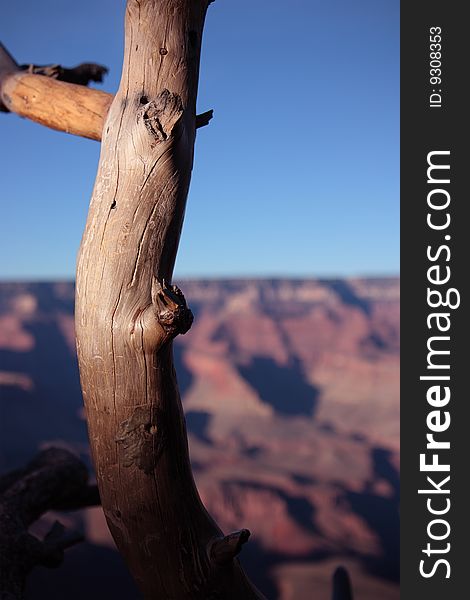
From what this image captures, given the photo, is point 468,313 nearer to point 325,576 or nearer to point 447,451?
point 447,451

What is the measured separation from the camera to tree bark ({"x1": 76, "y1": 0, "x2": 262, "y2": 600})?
35.4 inches

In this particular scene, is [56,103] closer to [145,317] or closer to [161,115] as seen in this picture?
[161,115]

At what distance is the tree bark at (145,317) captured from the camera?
0.90 m

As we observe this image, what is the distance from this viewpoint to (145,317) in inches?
34.0

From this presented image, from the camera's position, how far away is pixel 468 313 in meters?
1.51

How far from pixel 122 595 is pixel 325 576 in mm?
3431

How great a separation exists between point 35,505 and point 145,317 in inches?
41.8

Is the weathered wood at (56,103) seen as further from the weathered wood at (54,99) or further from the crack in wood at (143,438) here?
the crack in wood at (143,438)

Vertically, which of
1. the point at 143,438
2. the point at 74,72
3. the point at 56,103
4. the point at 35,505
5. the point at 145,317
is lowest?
the point at 35,505

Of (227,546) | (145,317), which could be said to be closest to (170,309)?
(145,317)

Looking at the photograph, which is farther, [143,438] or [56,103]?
[56,103]

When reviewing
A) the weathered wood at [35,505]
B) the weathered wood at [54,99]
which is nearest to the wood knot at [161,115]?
the weathered wood at [54,99]

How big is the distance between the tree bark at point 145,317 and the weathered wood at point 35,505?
59 cm

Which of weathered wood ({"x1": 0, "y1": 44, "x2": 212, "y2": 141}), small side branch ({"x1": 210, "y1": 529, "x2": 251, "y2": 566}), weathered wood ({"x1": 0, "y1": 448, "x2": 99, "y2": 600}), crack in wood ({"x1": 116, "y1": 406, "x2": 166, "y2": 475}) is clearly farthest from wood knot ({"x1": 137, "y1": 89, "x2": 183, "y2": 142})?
weathered wood ({"x1": 0, "y1": 448, "x2": 99, "y2": 600})
